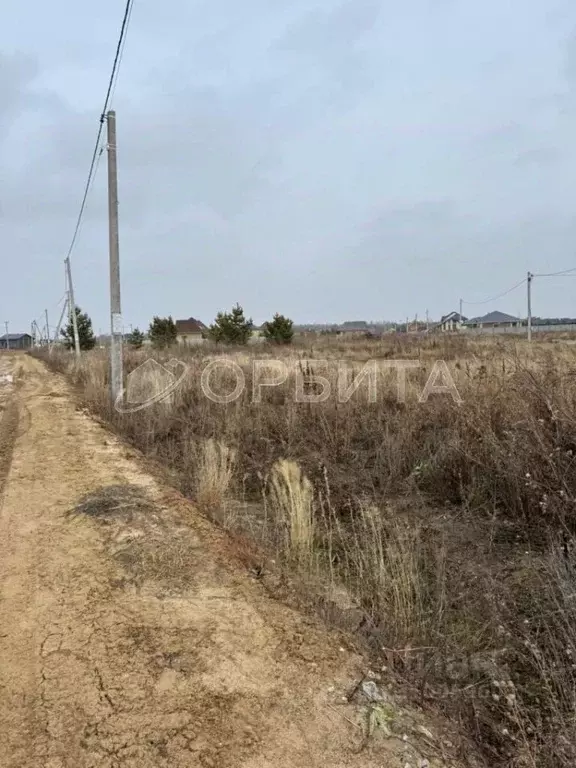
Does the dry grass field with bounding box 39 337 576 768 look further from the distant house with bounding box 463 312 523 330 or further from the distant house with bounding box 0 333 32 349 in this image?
the distant house with bounding box 0 333 32 349

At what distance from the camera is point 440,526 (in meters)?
4.27

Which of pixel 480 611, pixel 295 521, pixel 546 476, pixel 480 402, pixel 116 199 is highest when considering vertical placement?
pixel 116 199

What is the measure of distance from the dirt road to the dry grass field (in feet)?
1.12

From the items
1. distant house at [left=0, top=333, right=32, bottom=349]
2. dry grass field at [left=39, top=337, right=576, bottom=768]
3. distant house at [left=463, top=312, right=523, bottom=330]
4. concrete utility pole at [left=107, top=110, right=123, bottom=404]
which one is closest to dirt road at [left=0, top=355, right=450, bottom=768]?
dry grass field at [left=39, top=337, right=576, bottom=768]

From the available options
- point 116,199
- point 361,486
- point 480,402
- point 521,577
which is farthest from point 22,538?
point 116,199

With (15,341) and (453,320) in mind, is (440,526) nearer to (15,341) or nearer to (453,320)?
(453,320)

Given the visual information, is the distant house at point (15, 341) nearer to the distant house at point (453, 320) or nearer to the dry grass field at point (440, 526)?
the distant house at point (453, 320)

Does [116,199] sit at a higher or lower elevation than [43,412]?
higher

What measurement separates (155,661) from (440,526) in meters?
2.67

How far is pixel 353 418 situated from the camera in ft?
23.9

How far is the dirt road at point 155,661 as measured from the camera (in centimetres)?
190

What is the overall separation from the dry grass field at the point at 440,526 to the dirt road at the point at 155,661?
1.12ft

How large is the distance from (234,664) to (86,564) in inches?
60.3

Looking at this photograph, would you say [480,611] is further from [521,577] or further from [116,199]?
[116,199]
